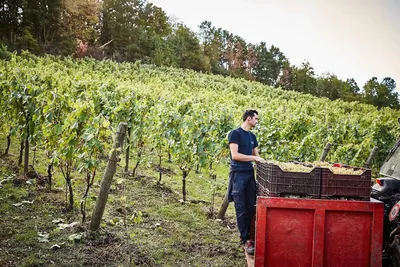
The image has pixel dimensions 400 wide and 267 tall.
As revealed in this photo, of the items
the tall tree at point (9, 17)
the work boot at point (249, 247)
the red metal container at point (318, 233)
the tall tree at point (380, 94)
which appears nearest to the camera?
the red metal container at point (318, 233)

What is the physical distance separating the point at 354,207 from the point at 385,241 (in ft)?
2.75

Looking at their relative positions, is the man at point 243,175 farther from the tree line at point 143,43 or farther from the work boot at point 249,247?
the tree line at point 143,43

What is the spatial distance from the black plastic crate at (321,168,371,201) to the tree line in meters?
31.4

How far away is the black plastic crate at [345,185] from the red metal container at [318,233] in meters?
0.11

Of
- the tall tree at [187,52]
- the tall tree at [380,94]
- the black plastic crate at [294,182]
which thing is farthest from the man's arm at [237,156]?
the tall tree at [380,94]

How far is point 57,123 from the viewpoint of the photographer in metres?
6.14

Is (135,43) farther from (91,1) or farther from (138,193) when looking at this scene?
(138,193)

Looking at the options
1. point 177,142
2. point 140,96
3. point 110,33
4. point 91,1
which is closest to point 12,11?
point 91,1

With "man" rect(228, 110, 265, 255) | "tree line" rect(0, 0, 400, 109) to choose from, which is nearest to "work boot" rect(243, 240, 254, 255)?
"man" rect(228, 110, 265, 255)

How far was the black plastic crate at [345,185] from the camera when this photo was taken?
12.1 ft

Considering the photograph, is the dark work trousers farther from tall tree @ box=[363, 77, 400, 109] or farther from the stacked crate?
tall tree @ box=[363, 77, 400, 109]

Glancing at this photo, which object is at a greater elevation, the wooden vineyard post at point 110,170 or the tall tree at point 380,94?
the tall tree at point 380,94

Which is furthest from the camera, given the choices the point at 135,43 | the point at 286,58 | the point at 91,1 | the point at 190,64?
the point at 286,58

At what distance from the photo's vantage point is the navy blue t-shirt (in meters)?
4.94
